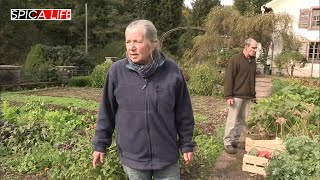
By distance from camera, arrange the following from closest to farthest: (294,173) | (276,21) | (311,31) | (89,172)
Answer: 1. (89,172)
2. (294,173)
3. (276,21)
4. (311,31)

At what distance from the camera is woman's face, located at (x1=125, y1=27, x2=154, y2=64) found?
206 centimetres

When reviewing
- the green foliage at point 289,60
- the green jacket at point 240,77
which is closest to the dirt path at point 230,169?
the green jacket at point 240,77

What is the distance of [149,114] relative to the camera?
2100 mm

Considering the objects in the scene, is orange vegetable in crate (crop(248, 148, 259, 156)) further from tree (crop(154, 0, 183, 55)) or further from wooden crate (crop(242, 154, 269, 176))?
tree (crop(154, 0, 183, 55))

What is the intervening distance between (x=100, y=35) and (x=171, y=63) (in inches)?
1172

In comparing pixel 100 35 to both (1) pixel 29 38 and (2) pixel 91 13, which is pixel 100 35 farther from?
(1) pixel 29 38

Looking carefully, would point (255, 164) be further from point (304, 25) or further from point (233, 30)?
point (304, 25)

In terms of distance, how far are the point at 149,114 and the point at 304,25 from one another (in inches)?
895

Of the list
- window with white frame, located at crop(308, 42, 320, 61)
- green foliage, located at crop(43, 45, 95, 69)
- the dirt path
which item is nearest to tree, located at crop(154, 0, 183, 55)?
green foliage, located at crop(43, 45, 95, 69)

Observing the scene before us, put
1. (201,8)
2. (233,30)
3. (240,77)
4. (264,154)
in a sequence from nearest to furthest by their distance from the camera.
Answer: (264,154) → (240,77) → (233,30) → (201,8)

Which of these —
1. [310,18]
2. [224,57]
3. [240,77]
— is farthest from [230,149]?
[310,18]

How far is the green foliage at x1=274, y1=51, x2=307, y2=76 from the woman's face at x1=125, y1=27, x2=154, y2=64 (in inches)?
706

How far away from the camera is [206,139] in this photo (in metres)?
5.45

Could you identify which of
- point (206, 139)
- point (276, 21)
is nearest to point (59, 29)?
point (276, 21)
